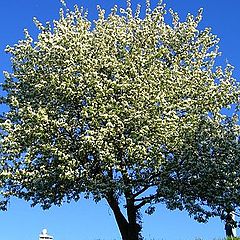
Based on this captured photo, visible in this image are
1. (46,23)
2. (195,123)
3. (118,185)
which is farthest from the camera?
(46,23)

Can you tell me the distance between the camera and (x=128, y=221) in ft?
108

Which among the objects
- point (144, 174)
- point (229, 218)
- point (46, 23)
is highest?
point (46, 23)

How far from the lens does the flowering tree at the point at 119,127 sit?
30.4m

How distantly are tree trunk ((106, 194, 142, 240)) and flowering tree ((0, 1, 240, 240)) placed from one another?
59mm

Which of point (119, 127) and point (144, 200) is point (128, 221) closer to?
point (144, 200)

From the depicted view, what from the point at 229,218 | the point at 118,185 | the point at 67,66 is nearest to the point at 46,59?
the point at 67,66

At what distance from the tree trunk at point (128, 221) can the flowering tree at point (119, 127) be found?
0.06 meters

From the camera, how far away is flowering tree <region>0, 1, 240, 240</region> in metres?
30.4

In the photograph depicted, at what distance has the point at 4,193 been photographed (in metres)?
33.2

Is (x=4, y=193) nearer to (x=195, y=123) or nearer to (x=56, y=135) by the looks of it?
(x=56, y=135)

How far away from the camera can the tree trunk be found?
1280 inches

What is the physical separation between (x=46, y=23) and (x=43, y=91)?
5184mm

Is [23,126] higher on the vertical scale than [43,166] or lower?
higher

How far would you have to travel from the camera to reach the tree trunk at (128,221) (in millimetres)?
32500
